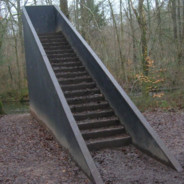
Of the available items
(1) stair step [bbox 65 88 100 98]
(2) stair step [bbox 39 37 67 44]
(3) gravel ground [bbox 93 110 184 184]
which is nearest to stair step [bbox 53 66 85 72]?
(1) stair step [bbox 65 88 100 98]

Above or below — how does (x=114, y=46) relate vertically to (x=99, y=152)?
above

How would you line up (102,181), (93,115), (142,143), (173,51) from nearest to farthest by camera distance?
(102,181) < (142,143) < (93,115) < (173,51)

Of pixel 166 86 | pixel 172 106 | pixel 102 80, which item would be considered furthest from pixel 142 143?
pixel 166 86

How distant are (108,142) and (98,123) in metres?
0.64

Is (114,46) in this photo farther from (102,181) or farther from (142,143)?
(102,181)

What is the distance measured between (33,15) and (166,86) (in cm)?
629

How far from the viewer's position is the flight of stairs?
6.22 metres

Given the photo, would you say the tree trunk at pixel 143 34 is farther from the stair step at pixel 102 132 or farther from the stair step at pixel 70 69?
the stair step at pixel 102 132

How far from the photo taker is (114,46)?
16.5 metres

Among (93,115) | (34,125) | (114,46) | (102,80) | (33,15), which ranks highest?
(33,15)

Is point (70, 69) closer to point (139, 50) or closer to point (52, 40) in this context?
point (52, 40)

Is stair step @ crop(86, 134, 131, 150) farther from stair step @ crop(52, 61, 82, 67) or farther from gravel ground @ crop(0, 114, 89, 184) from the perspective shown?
stair step @ crop(52, 61, 82, 67)

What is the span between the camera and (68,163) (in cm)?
Result: 547

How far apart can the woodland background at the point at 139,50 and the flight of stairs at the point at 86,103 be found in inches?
128
